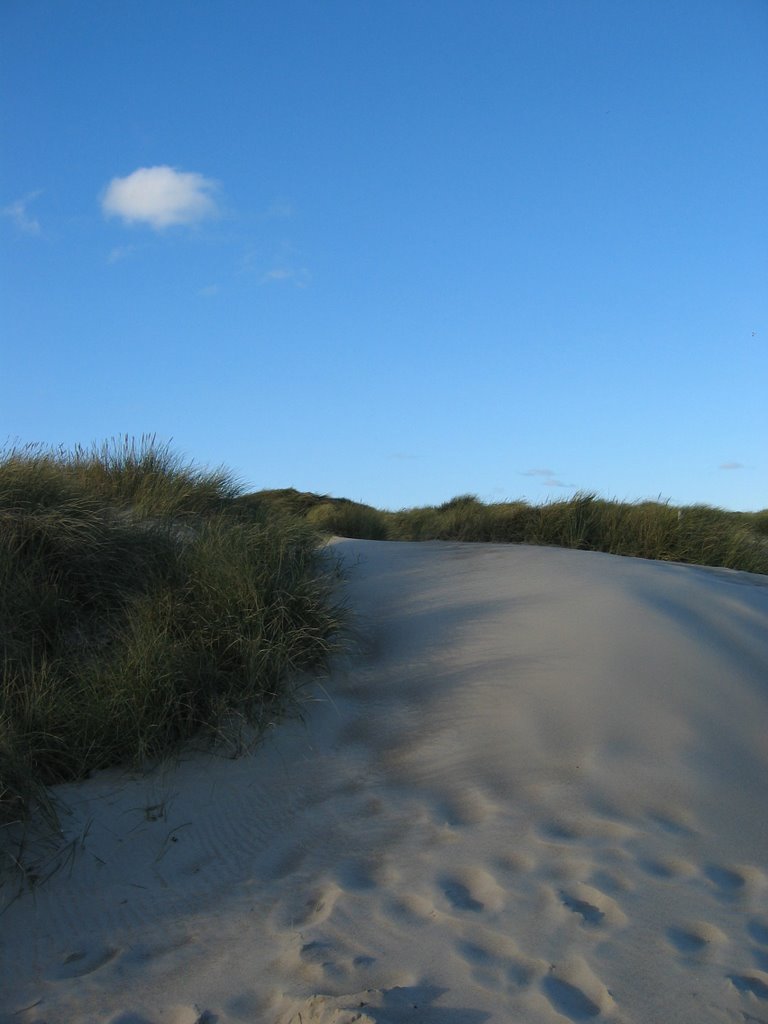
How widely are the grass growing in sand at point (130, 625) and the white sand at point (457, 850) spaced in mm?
223

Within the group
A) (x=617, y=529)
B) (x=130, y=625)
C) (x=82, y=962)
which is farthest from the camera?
(x=617, y=529)

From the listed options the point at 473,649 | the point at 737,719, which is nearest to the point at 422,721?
the point at 473,649

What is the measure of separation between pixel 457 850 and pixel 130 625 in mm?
2076

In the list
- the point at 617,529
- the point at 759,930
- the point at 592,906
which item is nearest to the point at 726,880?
the point at 759,930

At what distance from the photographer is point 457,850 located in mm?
3049

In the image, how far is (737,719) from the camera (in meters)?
4.00

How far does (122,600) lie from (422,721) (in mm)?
1774

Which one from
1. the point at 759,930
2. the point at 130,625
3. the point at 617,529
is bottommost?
the point at 759,930

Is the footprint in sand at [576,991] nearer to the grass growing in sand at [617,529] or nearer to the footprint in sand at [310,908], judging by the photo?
the footprint in sand at [310,908]

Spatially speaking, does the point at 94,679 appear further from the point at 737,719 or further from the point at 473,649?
the point at 737,719

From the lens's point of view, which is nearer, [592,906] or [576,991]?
[576,991]

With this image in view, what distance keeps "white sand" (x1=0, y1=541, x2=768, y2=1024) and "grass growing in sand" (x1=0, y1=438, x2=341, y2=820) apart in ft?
0.73

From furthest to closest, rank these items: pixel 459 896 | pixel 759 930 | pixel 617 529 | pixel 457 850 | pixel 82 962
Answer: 1. pixel 617 529
2. pixel 457 850
3. pixel 459 896
4. pixel 82 962
5. pixel 759 930

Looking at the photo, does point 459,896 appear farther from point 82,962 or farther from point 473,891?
point 82,962
